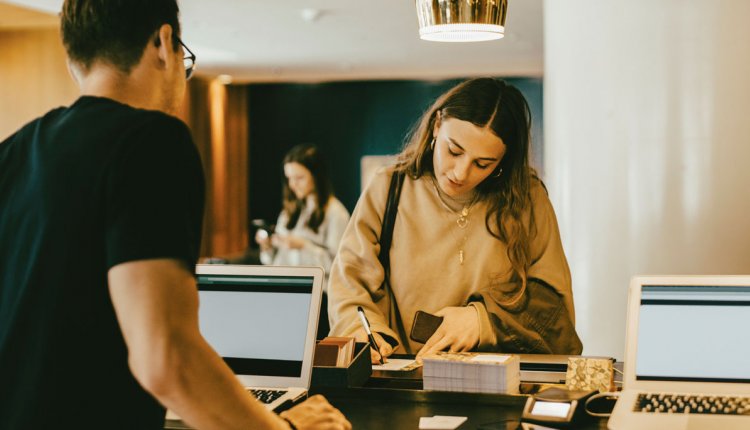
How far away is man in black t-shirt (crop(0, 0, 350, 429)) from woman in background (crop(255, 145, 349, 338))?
15.5 feet

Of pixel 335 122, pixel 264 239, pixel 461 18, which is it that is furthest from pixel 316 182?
pixel 335 122

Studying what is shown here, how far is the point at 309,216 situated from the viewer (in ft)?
20.4

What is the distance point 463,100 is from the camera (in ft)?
7.98

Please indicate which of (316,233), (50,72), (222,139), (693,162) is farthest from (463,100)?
(222,139)

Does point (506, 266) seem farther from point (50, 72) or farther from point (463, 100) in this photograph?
point (50, 72)

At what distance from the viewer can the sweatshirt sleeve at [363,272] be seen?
2396mm

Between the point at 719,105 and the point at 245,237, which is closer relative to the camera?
the point at 719,105

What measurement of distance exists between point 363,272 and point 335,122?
9.06 meters

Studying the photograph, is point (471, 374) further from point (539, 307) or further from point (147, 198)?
point (147, 198)

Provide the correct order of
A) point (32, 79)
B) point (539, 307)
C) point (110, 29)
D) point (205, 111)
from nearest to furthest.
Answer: point (110, 29), point (539, 307), point (32, 79), point (205, 111)

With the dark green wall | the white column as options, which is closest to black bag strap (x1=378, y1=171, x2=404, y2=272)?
the white column

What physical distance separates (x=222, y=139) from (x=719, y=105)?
8471 mm

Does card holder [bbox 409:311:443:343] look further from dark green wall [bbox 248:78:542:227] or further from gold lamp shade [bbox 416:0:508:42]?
dark green wall [bbox 248:78:542:227]

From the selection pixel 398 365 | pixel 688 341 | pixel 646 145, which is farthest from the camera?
pixel 646 145
